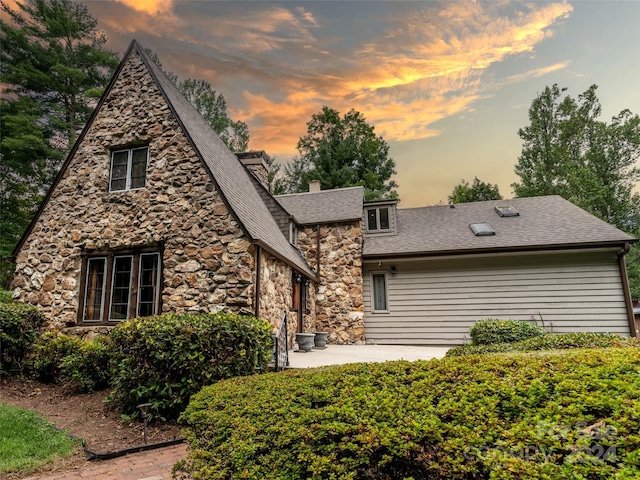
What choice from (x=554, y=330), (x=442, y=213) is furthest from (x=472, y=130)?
(x=554, y=330)

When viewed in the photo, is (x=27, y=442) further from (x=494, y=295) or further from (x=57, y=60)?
(x=57, y=60)

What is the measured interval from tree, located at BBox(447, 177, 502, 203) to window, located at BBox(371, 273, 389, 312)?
19.6m

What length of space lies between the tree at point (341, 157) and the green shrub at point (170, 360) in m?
21.7

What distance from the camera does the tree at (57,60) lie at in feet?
57.5

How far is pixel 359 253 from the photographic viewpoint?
496 inches

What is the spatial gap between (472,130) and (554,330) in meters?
7.89

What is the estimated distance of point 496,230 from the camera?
41.7 ft

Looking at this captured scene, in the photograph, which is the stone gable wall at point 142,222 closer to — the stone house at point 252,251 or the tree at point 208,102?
the stone house at point 252,251

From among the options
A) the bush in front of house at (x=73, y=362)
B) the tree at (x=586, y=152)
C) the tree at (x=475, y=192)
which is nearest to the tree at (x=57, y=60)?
the bush in front of house at (x=73, y=362)

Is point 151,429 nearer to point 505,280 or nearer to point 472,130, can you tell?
point 505,280

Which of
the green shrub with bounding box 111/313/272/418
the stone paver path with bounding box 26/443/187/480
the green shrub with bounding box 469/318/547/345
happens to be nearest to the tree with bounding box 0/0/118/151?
the green shrub with bounding box 111/313/272/418

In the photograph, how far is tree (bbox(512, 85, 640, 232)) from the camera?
2252 centimetres

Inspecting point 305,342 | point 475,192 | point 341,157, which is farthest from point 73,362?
point 475,192

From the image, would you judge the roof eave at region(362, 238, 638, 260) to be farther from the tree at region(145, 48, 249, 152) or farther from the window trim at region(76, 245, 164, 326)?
the tree at region(145, 48, 249, 152)
